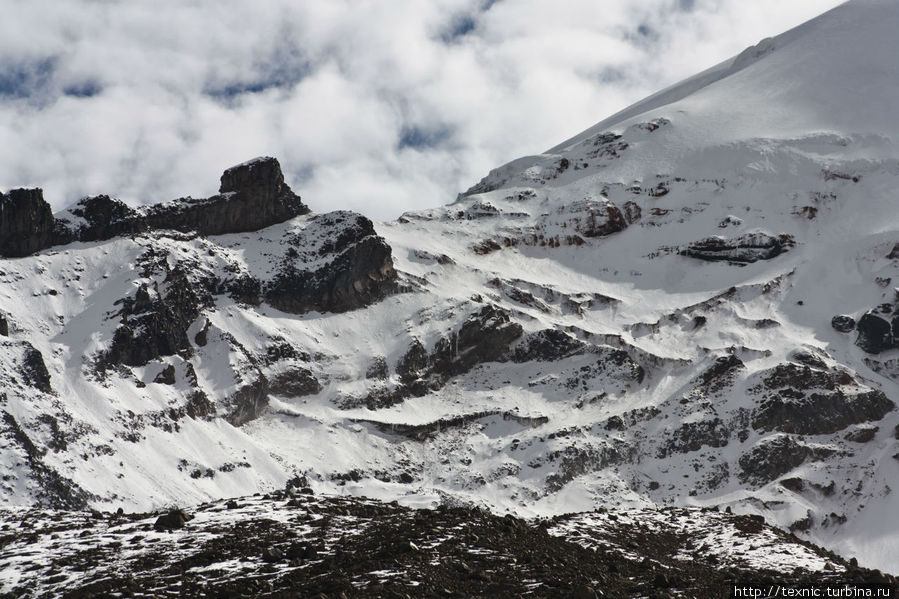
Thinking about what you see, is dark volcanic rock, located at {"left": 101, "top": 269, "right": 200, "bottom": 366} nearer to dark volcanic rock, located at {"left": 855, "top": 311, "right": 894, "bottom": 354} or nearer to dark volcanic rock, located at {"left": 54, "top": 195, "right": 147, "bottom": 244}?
dark volcanic rock, located at {"left": 54, "top": 195, "right": 147, "bottom": 244}

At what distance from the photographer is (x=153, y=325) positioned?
142m

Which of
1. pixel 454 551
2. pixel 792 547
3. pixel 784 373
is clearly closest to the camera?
pixel 454 551

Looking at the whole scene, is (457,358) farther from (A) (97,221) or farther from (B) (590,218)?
(A) (97,221)

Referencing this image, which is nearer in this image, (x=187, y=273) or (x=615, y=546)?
(x=615, y=546)

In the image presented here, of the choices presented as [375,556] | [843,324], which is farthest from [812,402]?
[375,556]

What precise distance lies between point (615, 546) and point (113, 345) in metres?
111

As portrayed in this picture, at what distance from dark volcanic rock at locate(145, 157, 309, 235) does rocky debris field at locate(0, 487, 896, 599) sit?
129 metres

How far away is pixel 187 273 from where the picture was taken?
154m

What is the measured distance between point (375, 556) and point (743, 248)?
516 ft

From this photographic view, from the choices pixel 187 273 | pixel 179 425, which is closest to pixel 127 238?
pixel 187 273

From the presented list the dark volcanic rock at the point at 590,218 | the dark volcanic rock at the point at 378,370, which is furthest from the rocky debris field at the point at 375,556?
the dark volcanic rock at the point at 590,218

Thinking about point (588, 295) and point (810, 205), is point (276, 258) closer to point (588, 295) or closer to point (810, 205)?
point (588, 295)

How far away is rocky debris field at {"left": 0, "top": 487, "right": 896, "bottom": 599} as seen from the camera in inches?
1195

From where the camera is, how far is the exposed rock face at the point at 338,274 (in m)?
161
